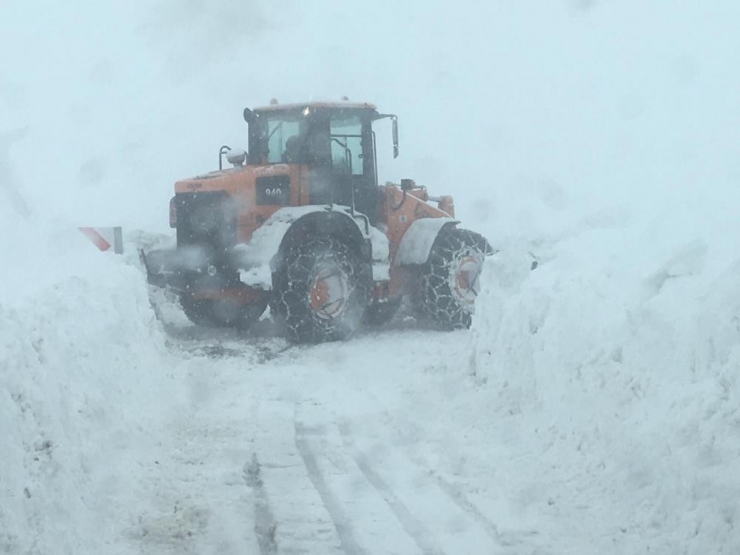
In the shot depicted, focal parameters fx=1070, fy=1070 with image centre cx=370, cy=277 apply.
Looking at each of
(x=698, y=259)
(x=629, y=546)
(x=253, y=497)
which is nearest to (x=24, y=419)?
(x=253, y=497)

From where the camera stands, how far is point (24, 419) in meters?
4.99

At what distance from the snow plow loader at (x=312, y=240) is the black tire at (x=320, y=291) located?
0.04ft

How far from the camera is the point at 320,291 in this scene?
39.1ft

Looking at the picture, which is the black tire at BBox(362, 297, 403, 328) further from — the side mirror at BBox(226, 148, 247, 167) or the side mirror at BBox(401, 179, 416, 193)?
the side mirror at BBox(226, 148, 247, 167)

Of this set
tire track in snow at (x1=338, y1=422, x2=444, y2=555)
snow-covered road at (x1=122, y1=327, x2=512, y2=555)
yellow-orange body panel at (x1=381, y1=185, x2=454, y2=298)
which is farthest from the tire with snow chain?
tire track in snow at (x1=338, y1=422, x2=444, y2=555)

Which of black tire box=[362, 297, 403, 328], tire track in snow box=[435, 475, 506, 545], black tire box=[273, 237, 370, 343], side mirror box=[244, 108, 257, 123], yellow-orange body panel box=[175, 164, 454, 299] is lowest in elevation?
black tire box=[362, 297, 403, 328]

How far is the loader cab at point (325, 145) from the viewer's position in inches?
488

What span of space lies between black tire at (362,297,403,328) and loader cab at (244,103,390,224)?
113 cm

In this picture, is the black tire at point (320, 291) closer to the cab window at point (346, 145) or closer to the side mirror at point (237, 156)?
the cab window at point (346, 145)

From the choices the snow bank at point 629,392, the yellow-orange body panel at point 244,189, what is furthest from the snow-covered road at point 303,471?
the yellow-orange body panel at point 244,189

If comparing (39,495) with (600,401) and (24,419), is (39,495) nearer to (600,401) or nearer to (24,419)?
(24,419)

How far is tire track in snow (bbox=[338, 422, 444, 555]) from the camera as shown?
512cm

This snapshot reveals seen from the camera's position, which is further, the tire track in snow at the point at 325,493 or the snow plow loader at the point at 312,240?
the snow plow loader at the point at 312,240

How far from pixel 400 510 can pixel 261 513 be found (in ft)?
2.43
